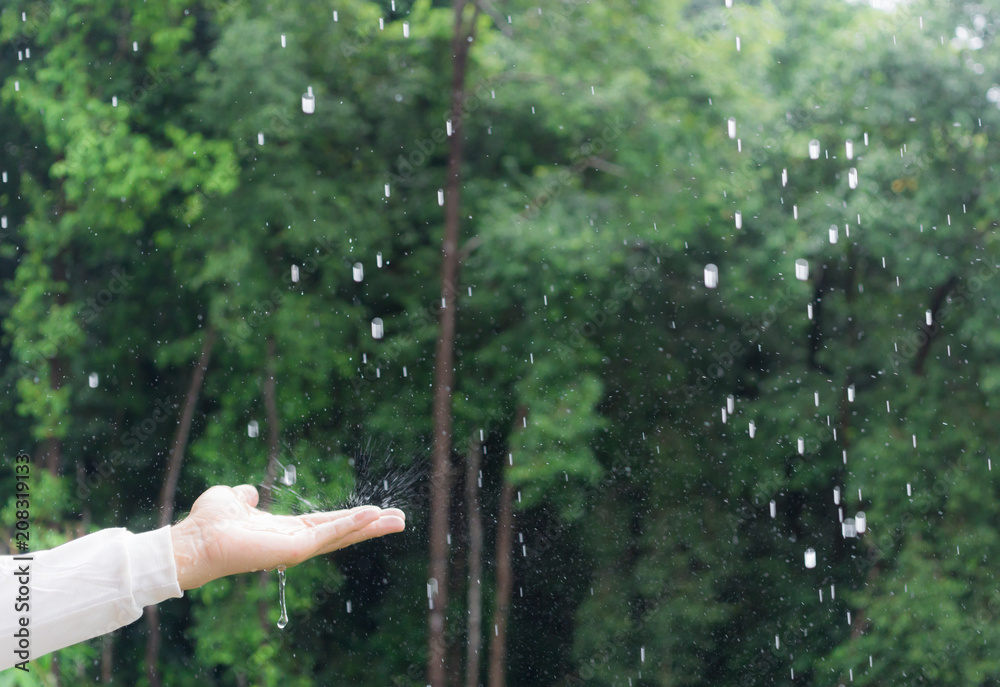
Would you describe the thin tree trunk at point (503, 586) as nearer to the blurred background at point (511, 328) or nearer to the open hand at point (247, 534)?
the blurred background at point (511, 328)

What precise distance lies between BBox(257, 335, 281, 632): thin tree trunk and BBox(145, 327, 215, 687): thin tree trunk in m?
0.35

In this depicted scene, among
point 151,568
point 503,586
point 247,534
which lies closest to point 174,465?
point 503,586

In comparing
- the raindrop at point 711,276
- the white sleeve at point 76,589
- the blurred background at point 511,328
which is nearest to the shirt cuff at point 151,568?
the white sleeve at point 76,589

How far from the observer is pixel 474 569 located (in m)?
4.66

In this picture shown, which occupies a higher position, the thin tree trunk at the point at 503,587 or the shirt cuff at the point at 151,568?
the shirt cuff at the point at 151,568

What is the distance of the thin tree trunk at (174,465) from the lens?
477 centimetres

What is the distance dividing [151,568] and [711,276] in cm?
384

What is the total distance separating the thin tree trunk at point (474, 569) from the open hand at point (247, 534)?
130 inches

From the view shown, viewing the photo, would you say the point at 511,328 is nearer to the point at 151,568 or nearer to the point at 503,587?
the point at 503,587

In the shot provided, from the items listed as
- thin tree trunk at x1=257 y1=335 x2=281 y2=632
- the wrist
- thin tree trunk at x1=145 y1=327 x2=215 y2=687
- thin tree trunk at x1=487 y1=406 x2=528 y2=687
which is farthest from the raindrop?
the wrist

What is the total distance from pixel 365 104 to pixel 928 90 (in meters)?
2.63

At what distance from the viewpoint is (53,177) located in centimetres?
492

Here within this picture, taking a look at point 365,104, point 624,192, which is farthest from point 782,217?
point 365,104

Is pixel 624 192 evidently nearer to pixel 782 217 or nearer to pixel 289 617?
pixel 782 217
